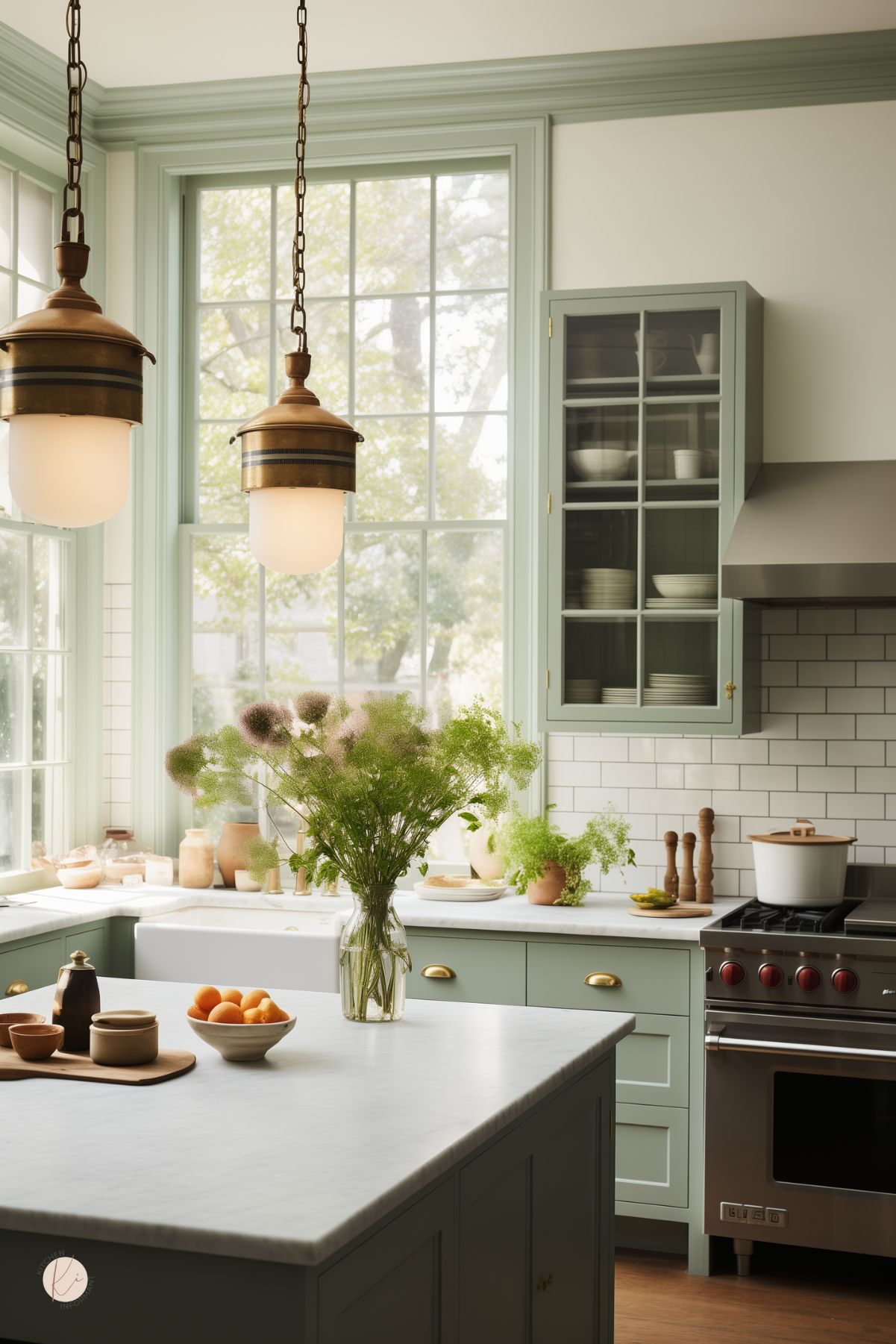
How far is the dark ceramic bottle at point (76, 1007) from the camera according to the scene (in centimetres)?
256

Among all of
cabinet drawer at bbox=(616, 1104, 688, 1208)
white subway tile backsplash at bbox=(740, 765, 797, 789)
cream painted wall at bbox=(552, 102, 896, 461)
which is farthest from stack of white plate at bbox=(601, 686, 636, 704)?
cabinet drawer at bbox=(616, 1104, 688, 1208)

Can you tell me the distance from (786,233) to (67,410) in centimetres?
335

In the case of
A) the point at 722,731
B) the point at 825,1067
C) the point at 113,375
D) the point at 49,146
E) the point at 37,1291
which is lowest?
the point at 825,1067

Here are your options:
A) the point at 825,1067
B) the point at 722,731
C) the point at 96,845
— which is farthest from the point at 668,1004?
the point at 96,845

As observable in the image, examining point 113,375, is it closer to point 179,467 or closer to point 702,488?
point 702,488

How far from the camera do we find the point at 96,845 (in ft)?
17.4

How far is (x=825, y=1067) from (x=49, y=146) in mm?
3950

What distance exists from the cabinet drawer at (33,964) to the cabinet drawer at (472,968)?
1061 millimetres

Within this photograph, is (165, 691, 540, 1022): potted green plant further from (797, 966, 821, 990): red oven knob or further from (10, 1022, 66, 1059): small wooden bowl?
(797, 966, 821, 990): red oven knob

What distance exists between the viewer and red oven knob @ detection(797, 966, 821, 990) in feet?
12.8

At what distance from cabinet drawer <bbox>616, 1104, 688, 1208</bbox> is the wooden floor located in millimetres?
218

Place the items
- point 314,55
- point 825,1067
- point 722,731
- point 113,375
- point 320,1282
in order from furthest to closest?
point 314,55 < point 722,731 < point 825,1067 < point 113,375 < point 320,1282

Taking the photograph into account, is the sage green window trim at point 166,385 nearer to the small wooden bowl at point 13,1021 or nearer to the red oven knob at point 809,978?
the red oven knob at point 809,978
